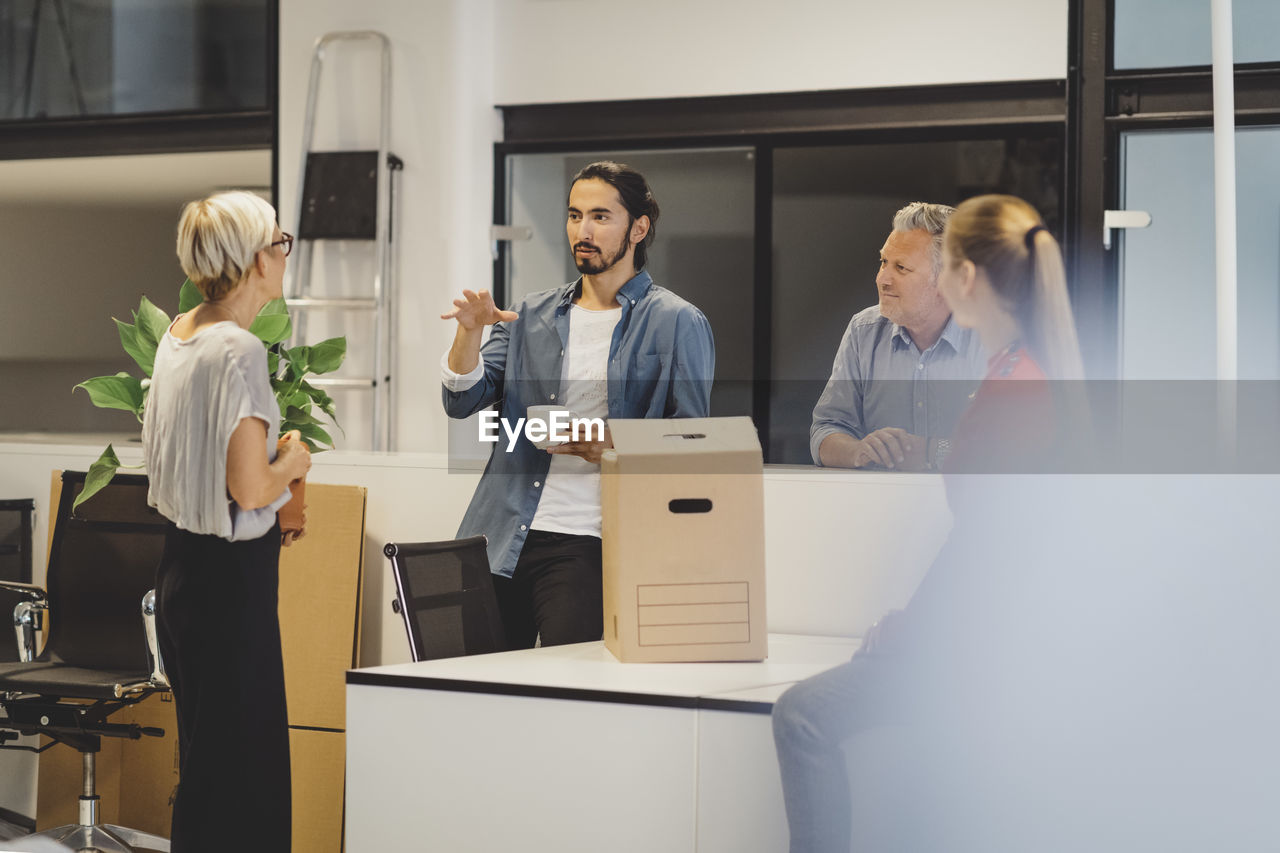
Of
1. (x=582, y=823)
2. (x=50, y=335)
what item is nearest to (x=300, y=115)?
(x=50, y=335)

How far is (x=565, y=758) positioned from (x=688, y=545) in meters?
0.38

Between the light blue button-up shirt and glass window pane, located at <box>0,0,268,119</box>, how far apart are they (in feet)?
9.55

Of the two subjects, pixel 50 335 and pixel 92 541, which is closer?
pixel 92 541

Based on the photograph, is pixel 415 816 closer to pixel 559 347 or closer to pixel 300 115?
pixel 559 347

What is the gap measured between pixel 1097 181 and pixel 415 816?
2719 millimetres

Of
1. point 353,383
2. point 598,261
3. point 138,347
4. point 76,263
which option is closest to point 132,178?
point 76,263

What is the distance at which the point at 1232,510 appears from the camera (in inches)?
63.2

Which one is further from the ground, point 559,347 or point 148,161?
point 148,161

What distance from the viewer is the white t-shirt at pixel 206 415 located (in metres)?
1.74

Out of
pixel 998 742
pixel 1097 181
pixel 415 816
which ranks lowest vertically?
pixel 415 816

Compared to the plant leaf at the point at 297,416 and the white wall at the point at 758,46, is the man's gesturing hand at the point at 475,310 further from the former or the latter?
the white wall at the point at 758,46

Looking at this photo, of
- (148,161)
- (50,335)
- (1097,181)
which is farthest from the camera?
(50,335)

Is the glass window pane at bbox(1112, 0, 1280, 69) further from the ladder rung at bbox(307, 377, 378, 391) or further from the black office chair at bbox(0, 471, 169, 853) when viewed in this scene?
the black office chair at bbox(0, 471, 169, 853)

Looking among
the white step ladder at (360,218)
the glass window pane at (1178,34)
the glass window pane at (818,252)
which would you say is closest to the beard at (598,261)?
the white step ladder at (360,218)
